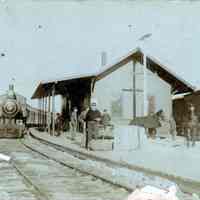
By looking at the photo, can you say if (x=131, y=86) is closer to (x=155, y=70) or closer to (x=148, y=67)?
Result: (x=148, y=67)

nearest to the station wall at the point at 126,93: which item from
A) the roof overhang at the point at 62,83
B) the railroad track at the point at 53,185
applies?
the roof overhang at the point at 62,83

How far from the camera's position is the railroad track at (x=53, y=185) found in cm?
602

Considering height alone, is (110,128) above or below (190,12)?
below

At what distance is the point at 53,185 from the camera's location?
714 cm

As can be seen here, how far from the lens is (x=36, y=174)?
28.4ft

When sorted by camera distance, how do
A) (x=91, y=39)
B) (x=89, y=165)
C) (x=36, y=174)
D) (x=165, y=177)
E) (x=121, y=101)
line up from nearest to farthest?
(x=91, y=39), (x=165, y=177), (x=36, y=174), (x=89, y=165), (x=121, y=101)

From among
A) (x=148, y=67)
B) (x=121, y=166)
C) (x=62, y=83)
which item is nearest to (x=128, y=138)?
(x=121, y=166)

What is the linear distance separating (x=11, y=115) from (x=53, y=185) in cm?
1679

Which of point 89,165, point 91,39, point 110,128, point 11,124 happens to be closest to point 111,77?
point 110,128

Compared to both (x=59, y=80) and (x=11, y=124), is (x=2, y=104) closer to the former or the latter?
(x=11, y=124)

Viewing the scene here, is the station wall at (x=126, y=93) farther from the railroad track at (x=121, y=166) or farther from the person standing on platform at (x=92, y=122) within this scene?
the person standing on platform at (x=92, y=122)

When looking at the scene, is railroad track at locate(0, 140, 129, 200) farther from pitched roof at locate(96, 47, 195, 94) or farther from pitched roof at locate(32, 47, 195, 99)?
pitched roof at locate(96, 47, 195, 94)

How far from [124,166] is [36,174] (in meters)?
2.19

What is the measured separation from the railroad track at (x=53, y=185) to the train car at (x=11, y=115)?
12.8 metres
